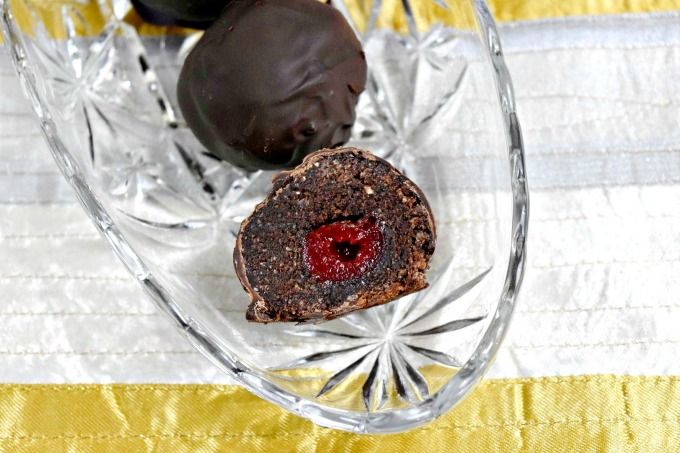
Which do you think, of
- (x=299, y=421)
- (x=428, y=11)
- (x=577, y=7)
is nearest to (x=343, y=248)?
(x=299, y=421)

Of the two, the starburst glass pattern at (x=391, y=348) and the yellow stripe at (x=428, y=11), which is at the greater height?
the yellow stripe at (x=428, y=11)

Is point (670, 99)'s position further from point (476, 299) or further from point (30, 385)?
point (30, 385)

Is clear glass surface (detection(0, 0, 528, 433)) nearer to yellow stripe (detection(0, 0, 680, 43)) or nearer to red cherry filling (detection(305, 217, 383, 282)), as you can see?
yellow stripe (detection(0, 0, 680, 43))

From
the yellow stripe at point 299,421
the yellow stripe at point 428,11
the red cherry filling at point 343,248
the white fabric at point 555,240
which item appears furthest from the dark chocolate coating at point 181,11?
the yellow stripe at point 299,421

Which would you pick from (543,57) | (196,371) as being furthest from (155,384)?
(543,57)

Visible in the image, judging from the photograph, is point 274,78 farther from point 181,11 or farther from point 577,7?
point 577,7

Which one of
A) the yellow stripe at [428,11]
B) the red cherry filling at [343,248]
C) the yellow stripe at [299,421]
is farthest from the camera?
the yellow stripe at [428,11]

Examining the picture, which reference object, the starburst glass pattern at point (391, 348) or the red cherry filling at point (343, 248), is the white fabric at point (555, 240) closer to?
the starburst glass pattern at point (391, 348)
